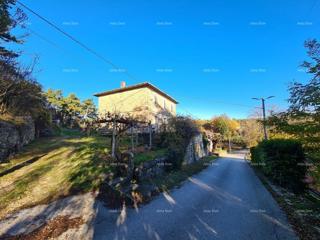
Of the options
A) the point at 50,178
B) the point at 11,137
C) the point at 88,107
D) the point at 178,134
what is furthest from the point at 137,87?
the point at 50,178

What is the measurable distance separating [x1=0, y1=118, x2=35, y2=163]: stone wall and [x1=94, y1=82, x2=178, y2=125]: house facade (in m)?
10.2

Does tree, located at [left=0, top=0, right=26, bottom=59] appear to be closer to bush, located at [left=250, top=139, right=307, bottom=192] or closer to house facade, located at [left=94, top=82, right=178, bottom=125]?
house facade, located at [left=94, top=82, right=178, bottom=125]

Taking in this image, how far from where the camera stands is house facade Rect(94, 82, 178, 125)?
25042mm

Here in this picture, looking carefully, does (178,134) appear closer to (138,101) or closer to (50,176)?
(138,101)

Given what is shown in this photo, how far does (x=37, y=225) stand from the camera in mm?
5719

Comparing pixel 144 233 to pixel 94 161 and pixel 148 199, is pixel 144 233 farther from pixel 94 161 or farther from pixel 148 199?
pixel 94 161

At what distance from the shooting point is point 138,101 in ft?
84.5

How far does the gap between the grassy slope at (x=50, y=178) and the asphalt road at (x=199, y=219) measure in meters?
2.16

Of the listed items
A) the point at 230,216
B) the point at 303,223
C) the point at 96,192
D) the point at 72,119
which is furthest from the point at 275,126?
the point at 72,119

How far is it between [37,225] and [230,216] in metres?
6.05

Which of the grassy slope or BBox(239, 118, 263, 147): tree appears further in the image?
BBox(239, 118, 263, 147): tree

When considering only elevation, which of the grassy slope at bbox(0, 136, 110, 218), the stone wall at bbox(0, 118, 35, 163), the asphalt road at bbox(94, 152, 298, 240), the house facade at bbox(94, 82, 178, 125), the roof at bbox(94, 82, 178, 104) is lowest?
the asphalt road at bbox(94, 152, 298, 240)

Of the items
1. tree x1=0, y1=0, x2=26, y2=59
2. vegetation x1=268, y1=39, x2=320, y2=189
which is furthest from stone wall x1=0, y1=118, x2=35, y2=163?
vegetation x1=268, y1=39, x2=320, y2=189

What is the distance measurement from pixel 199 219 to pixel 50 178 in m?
7.24
